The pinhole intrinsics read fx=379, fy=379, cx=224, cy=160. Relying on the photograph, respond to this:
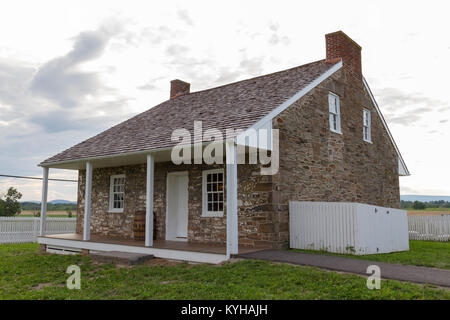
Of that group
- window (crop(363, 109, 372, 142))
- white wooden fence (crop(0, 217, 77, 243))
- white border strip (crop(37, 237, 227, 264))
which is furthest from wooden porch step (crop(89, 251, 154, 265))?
white wooden fence (crop(0, 217, 77, 243))

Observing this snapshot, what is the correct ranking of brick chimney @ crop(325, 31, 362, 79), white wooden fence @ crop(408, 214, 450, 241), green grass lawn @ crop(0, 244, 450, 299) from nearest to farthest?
green grass lawn @ crop(0, 244, 450, 299), brick chimney @ crop(325, 31, 362, 79), white wooden fence @ crop(408, 214, 450, 241)

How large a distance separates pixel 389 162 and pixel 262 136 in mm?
9744

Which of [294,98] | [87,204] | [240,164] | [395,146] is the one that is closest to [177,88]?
[87,204]

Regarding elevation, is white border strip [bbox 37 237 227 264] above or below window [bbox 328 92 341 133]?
below

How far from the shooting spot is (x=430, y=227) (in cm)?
1756

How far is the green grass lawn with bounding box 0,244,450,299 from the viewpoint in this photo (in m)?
5.98

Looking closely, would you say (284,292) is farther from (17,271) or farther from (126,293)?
(17,271)

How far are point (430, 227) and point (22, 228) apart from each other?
2007 cm

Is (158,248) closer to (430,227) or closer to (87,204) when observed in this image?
(87,204)

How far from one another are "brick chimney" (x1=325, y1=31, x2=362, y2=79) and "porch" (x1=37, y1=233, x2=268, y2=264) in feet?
25.9

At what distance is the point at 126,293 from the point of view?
6863mm

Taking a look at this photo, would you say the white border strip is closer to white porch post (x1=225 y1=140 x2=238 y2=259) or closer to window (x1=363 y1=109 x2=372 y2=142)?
white porch post (x1=225 y1=140 x2=238 y2=259)
